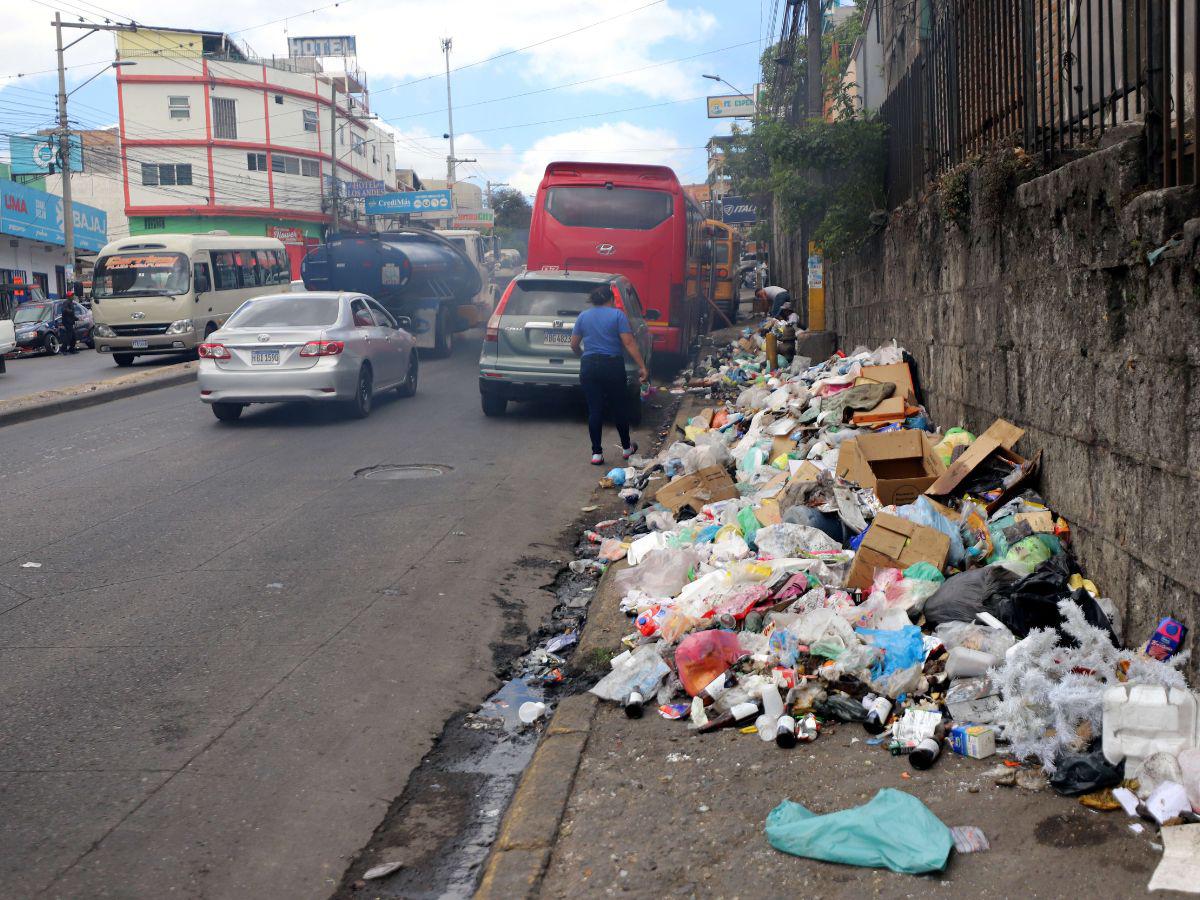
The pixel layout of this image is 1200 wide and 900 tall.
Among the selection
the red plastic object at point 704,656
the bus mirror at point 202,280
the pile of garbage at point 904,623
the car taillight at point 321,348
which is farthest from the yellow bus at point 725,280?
the red plastic object at point 704,656

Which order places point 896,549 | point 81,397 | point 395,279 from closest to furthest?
point 896,549
point 81,397
point 395,279

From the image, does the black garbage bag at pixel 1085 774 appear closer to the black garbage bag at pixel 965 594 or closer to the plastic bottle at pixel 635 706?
the black garbage bag at pixel 965 594

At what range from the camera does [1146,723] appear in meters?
3.59

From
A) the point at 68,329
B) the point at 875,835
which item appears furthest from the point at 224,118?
the point at 875,835

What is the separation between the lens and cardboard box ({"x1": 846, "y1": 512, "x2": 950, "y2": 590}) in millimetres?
5551

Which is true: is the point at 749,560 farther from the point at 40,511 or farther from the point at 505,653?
the point at 40,511

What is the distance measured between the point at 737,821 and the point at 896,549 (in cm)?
227

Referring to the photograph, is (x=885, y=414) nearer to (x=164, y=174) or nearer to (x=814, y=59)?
(x=814, y=59)

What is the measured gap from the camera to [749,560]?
20.3 feet

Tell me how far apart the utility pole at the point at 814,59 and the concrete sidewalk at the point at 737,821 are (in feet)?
57.9

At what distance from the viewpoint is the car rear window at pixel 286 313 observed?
13.6 metres

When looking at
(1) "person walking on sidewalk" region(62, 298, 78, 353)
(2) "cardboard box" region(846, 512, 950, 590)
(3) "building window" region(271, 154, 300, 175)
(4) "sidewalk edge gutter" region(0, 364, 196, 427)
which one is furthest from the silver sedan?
(3) "building window" region(271, 154, 300, 175)

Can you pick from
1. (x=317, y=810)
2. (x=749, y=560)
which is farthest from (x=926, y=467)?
(x=317, y=810)

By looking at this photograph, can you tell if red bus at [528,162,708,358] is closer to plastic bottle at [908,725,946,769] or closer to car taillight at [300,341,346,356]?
car taillight at [300,341,346,356]
